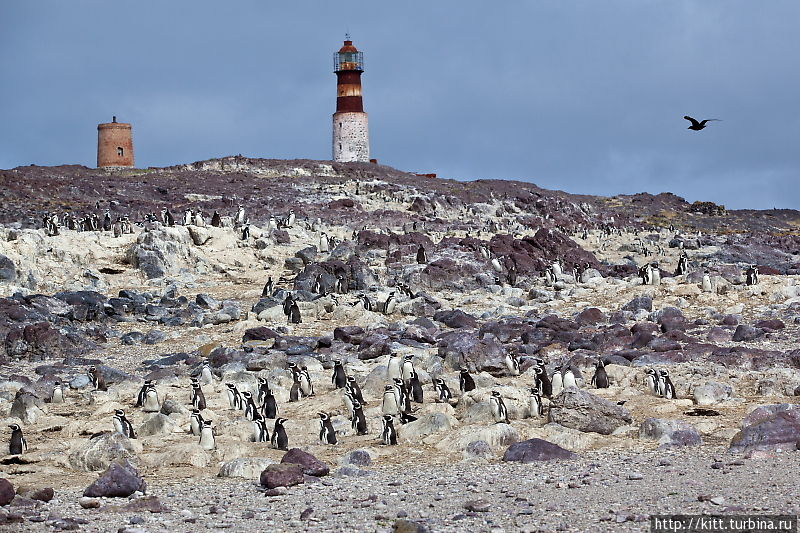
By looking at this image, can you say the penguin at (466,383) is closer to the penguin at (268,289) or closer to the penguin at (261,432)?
the penguin at (261,432)

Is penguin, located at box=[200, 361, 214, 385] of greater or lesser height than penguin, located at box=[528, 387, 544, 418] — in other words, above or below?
above

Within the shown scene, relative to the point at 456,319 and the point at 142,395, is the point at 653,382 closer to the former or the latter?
the point at 142,395

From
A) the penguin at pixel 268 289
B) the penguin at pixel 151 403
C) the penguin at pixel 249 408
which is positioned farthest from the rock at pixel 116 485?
the penguin at pixel 268 289

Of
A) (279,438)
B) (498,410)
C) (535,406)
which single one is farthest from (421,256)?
(279,438)

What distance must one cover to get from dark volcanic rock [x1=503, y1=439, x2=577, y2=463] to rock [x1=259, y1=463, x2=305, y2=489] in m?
2.56

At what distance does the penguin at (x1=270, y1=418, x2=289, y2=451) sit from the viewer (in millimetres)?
14086

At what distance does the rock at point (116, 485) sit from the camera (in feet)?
37.4

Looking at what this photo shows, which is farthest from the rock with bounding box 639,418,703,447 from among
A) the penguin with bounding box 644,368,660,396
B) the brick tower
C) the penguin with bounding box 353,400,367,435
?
the brick tower

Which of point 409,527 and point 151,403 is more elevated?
point 151,403

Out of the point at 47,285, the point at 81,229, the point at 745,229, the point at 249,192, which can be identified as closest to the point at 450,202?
the point at 249,192

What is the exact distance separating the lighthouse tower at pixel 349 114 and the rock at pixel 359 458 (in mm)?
58669

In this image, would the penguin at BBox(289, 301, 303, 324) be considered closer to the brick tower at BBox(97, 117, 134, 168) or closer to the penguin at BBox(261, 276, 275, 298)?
the penguin at BBox(261, 276, 275, 298)

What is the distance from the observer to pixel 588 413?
46.3ft

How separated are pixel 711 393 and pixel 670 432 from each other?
2772mm
